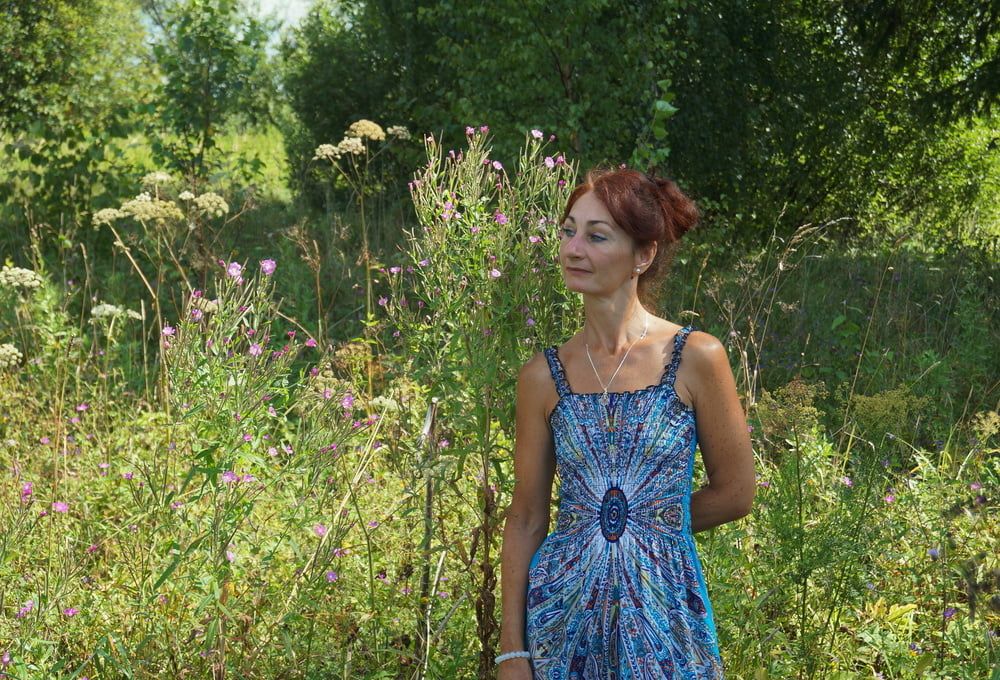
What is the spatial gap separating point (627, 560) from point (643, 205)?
74 centimetres

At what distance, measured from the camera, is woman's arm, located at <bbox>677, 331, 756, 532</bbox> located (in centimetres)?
233

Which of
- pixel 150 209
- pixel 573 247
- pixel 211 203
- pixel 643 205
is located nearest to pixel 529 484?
pixel 573 247

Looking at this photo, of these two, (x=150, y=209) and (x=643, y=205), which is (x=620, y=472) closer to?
(x=643, y=205)

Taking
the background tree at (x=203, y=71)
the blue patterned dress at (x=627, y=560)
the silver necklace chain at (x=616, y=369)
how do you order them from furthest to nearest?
the background tree at (x=203, y=71) < the silver necklace chain at (x=616, y=369) < the blue patterned dress at (x=627, y=560)

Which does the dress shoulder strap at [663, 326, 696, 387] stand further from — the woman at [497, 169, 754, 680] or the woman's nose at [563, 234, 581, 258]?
the woman's nose at [563, 234, 581, 258]

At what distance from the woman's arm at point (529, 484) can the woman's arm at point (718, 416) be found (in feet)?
1.01

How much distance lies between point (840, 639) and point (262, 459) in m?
1.91

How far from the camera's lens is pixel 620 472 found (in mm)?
2342

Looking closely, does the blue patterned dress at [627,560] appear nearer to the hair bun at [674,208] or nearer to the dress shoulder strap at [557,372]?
the dress shoulder strap at [557,372]

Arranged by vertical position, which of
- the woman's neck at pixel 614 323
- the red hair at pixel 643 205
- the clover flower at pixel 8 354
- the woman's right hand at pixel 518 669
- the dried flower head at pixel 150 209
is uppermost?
the dried flower head at pixel 150 209

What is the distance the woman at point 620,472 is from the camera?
2.29 meters

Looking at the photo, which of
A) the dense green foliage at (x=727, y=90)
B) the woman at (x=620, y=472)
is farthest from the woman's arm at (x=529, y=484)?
the dense green foliage at (x=727, y=90)

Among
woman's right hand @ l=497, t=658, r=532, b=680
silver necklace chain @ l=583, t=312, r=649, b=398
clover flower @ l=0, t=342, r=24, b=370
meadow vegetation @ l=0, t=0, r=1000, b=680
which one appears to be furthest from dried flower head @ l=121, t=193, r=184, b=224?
woman's right hand @ l=497, t=658, r=532, b=680

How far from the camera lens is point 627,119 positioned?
8.45m
